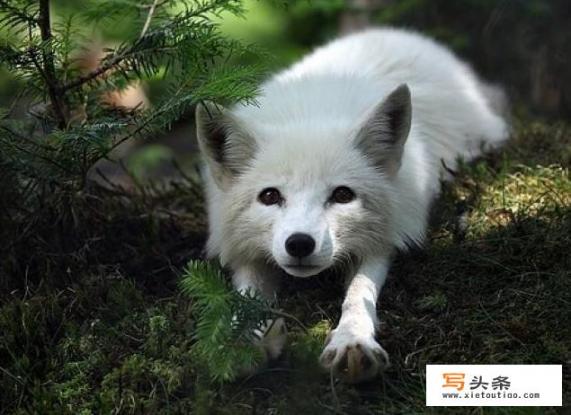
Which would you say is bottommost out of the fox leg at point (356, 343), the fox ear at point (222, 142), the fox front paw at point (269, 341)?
the fox front paw at point (269, 341)

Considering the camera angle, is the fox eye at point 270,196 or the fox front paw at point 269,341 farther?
the fox eye at point 270,196

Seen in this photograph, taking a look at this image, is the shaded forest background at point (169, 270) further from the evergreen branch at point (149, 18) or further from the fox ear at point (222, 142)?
the fox ear at point (222, 142)

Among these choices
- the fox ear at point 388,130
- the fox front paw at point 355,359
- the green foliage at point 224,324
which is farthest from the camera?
the fox ear at point 388,130

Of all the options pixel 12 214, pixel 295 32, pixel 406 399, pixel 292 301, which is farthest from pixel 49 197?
pixel 295 32

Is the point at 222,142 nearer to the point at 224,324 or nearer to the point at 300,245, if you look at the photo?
the point at 300,245

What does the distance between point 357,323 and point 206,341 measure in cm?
83

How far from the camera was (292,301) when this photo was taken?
4781mm

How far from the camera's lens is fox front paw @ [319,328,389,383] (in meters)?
3.91

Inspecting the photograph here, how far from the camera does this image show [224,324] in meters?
3.75

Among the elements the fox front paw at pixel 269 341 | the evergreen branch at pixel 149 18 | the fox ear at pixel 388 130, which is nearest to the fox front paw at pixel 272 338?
the fox front paw at pixel 269 341

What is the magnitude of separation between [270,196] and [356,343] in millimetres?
1032

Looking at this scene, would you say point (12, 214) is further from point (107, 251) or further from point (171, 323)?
point (171, 323)

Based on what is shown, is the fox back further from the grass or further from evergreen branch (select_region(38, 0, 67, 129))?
evergreen branch (select_region(38, 0, 67, 129))

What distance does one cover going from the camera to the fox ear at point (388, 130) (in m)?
4.75
